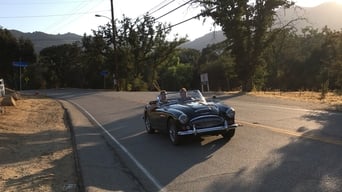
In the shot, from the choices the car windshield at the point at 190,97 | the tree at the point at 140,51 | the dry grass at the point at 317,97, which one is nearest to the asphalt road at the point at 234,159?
the car windshield at the point at 190,97

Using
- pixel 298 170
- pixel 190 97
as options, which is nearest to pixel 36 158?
pixel 190 97

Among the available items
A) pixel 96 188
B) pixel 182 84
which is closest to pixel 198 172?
pixel 96 188

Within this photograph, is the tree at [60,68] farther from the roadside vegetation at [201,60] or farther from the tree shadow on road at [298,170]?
the tree shadow on road at [298,170]

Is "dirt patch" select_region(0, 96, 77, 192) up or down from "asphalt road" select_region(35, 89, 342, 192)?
down

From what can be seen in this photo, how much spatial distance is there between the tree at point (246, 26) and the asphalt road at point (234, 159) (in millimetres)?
20864

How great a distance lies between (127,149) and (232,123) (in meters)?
2.73

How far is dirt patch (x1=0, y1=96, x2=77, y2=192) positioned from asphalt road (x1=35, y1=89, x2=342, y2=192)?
18.2 inches

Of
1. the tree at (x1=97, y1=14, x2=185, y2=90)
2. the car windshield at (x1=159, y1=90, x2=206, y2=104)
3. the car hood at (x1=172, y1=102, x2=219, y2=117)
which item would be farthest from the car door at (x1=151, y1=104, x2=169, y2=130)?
the tree at (x1=97, y1=14, x2=185, y2=90)

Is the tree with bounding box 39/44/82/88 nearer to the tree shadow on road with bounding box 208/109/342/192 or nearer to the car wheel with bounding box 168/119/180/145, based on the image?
the car wheel with bounding box 168/119/180/145

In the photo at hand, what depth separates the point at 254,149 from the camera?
10594 mm

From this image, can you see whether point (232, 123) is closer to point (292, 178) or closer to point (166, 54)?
point (292, 178)

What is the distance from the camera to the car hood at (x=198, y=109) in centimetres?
1202

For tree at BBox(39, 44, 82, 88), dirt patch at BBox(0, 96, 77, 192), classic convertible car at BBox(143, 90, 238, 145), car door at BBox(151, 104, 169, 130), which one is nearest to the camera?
dirt patch at BBox(0, 96, 77, 192)

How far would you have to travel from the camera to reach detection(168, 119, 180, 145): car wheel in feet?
39.9
